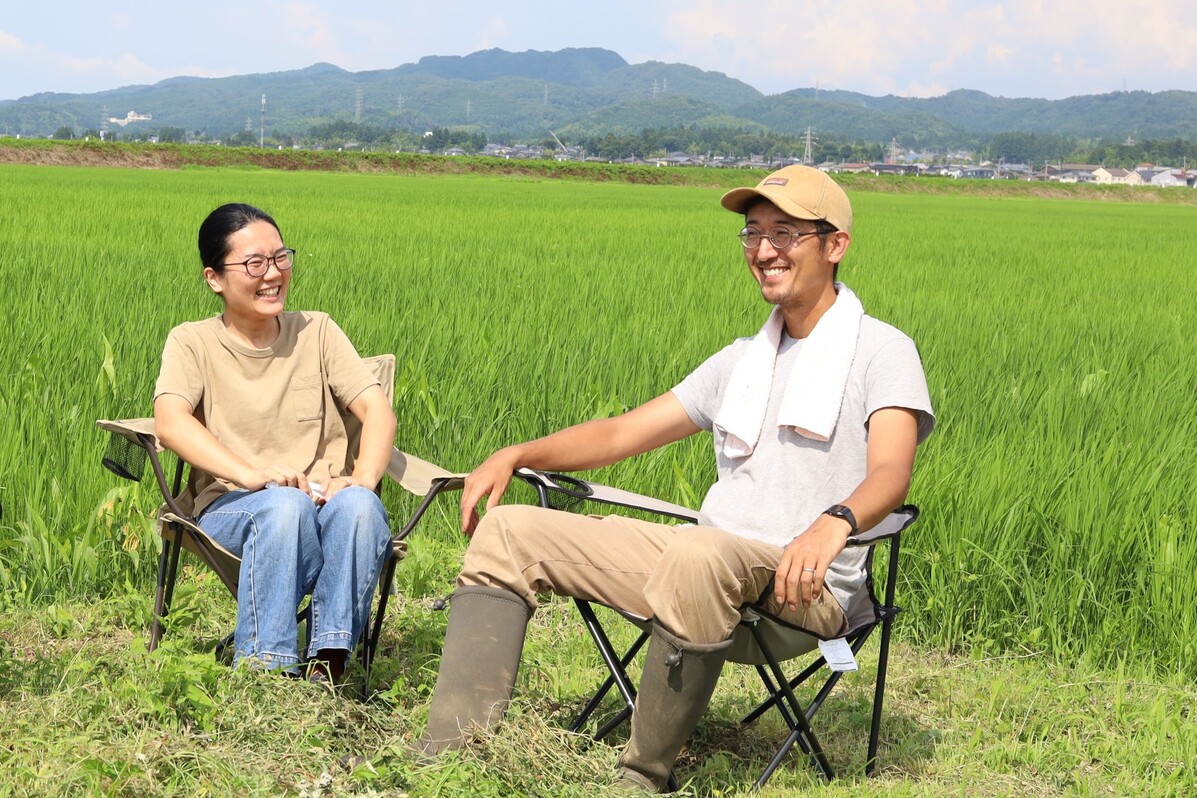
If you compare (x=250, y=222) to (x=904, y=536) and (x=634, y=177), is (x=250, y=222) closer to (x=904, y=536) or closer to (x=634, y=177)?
(x=904, y=536)

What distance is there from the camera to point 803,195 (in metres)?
2.38

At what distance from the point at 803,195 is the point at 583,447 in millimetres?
693

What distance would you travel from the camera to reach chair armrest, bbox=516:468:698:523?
2.54 meters

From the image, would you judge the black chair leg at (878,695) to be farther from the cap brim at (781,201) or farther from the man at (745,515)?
the cap brim at (781,201)

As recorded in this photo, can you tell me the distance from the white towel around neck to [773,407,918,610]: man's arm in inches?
4.0

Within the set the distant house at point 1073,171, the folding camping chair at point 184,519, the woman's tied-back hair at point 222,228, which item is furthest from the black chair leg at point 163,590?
the distant house at point 1073,171

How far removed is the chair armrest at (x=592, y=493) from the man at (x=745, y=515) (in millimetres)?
38

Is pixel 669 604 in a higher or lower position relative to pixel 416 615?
higher

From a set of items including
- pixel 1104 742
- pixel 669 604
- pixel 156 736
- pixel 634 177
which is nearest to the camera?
pixel 669 604

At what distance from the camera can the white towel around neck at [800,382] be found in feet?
7.77

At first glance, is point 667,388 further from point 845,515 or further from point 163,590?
point 845,515

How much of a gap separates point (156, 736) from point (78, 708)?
235 mm

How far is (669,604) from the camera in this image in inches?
82.5

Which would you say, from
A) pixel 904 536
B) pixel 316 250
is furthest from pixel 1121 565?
pixel 316 250
